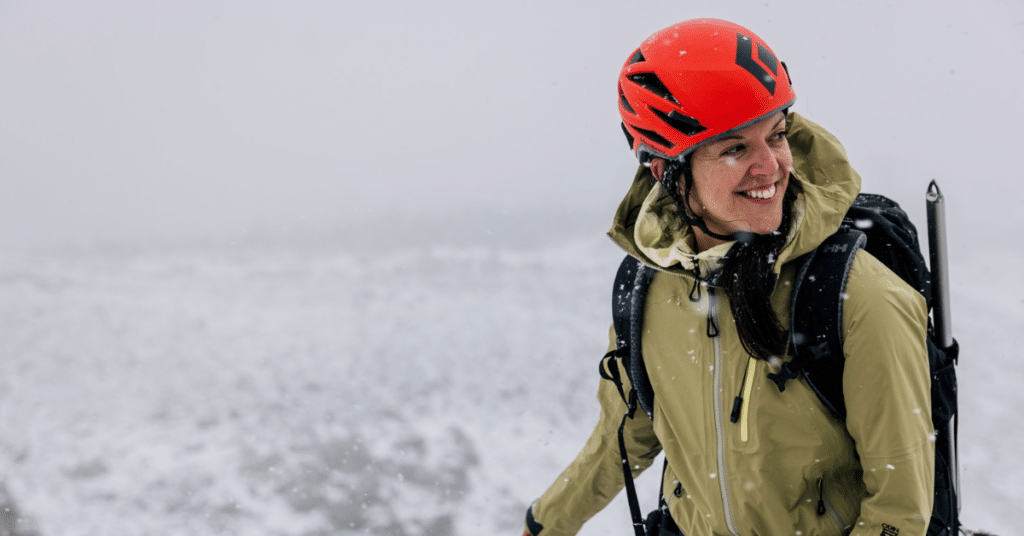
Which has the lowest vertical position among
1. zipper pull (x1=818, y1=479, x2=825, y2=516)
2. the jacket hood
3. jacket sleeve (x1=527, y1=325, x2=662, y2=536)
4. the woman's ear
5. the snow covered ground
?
the snow covered ground

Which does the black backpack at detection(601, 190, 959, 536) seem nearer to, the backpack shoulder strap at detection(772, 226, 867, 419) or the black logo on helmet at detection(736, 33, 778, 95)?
the backpack shoulder strap at detection(772, 226, 867, 419)

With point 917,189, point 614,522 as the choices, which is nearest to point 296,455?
point 614,522

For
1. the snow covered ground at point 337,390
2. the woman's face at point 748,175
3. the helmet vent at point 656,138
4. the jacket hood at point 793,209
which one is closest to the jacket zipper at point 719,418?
the jacket hood at point 793,209

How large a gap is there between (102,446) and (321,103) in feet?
31.1

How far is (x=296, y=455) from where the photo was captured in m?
4.92

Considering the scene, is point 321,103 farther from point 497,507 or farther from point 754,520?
point 754,520

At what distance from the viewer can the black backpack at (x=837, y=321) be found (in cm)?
150

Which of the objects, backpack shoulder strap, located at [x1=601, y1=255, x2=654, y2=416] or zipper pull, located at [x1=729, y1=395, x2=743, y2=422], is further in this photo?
backpack shoulder strap, located at [x1=601, y1=255, x2=654, y2=416]

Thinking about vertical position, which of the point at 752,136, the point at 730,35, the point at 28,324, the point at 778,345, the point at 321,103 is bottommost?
the point at 28,324

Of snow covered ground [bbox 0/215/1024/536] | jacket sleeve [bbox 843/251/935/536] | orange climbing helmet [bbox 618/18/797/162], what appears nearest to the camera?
jacket sleeve [bbox 843/251/935/536]

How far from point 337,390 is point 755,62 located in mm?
4751

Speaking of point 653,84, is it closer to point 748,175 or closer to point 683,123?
point 683,123

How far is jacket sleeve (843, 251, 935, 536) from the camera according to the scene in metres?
1.43

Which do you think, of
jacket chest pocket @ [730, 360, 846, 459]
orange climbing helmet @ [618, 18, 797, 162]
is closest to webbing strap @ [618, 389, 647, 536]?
jacket chest pocket @ [730, 360, 846, 459]
